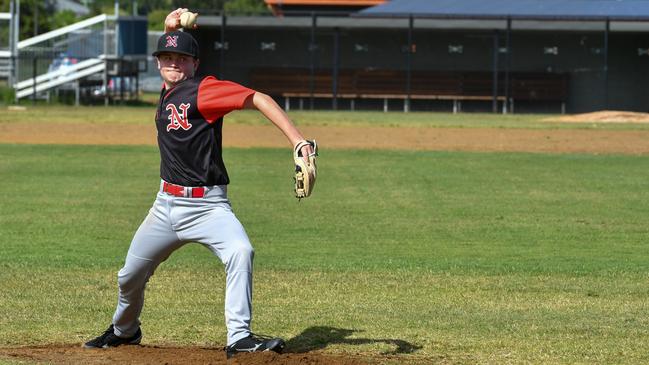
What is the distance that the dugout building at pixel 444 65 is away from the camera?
4125 cm

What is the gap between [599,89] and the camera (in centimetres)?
4169

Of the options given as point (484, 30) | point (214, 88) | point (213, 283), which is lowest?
point (213, 283)

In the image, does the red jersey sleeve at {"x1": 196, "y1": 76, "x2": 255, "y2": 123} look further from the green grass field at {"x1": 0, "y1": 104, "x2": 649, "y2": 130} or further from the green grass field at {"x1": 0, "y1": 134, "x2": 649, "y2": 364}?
the green grass field at {"x1": 0, "y1": 104, "x2": 649, "y2": 130}

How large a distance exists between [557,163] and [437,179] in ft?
12.6

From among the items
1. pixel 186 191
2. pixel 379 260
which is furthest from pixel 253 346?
pixel 379 260

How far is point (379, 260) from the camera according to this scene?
37.9 feet

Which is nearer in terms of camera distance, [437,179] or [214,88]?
[214,88]

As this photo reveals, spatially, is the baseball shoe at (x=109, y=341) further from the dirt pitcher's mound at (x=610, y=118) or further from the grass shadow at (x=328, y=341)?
the dirt pitcher's mound at (x=610, y=118)

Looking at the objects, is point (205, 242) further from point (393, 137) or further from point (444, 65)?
point (444, 65)

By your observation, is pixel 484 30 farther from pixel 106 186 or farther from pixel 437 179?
pixel 106 186

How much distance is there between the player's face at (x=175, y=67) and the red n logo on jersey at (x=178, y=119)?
0.63 ft

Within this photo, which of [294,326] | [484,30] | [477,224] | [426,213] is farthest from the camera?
[484,30]

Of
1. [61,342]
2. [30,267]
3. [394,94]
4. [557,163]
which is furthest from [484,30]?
[61,342]

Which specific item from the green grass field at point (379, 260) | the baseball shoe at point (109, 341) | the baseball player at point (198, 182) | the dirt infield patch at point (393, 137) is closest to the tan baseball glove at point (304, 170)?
the baseball player at point (198, 182)
